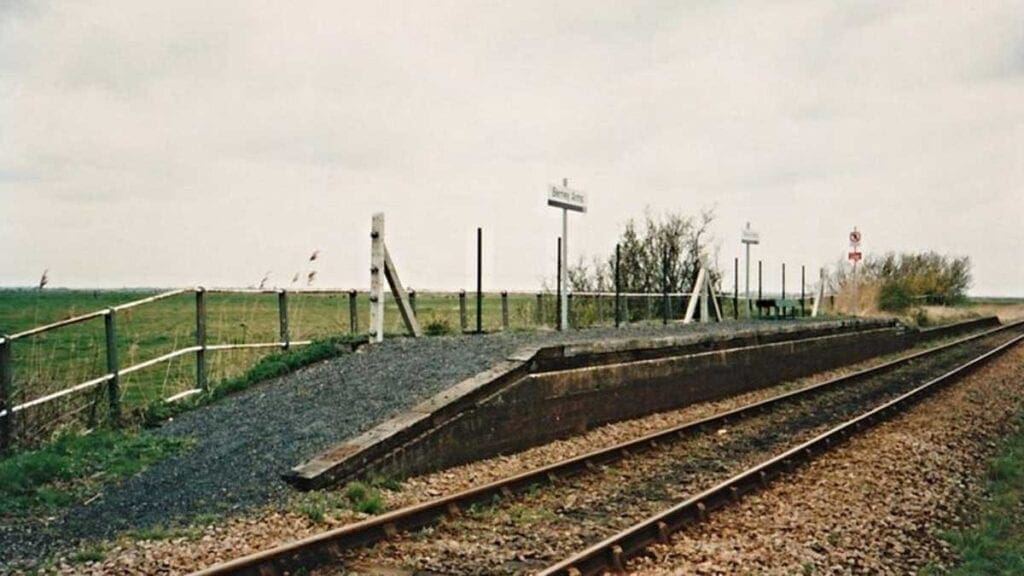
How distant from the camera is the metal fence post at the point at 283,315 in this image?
13.0 meters

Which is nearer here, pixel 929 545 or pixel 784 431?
pixel 929 545

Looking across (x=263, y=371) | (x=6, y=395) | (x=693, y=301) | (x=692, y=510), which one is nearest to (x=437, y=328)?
(x=263, y=371)

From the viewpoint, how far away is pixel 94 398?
1038cm

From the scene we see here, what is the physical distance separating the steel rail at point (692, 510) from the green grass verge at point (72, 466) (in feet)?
14.2

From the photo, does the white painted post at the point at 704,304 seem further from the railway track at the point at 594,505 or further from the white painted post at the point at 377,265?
the white painted post at the point at 377,265

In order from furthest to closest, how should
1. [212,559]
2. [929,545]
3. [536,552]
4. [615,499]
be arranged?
[615,499] < [929,545] < [536,552] < [212,559]

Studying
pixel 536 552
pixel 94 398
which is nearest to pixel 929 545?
pixel 536 552

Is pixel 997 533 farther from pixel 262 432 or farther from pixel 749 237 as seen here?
pixel 749 237

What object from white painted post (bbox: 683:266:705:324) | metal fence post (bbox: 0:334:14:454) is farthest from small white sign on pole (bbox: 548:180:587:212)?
metal fence post (bbox: 0:334:14:454)

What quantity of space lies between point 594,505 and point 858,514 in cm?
224

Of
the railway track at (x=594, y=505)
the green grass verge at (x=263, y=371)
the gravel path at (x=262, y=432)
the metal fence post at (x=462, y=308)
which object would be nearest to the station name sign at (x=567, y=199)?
the metal fence post at (x=462, y=308)

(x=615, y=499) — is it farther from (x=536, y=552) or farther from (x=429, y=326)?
(x=429, y=326)

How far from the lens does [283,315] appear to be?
13359 mm

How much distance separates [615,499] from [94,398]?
602cm
